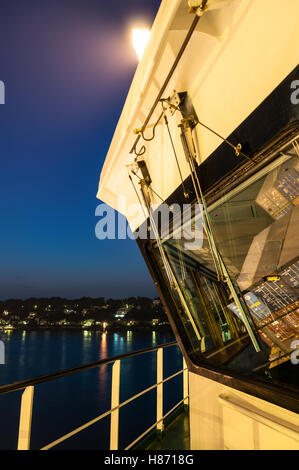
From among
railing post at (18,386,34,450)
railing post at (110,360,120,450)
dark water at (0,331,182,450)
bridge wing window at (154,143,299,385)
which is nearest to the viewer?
railing post at (18,386,34,450)

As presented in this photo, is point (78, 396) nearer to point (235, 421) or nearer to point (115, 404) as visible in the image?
point (115, 404)

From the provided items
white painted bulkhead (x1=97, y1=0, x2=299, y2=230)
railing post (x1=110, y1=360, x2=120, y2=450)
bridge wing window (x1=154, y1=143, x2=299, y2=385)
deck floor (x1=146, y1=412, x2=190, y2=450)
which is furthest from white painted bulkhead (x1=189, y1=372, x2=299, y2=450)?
white painted bulkhead (x1=97, y1=0, x2=299, y2=230)

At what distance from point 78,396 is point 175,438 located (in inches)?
1258

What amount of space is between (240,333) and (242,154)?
1.71 m

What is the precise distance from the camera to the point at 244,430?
1.64 m

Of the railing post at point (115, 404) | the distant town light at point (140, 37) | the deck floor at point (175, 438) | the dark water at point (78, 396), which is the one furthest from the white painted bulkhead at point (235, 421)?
the dark water at point (78, 396)

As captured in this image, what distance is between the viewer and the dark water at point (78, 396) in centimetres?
2158

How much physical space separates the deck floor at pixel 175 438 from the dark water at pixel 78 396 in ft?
69.2

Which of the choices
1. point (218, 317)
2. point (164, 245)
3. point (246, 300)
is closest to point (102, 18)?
point (164, 245)

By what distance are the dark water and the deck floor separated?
830 inches

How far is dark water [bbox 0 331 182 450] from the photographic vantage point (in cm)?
2158

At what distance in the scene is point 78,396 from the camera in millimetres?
29312

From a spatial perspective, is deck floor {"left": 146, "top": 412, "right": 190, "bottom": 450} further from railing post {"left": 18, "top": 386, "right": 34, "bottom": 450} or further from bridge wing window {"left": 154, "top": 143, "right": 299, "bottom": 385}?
railing post {"left": 18, "top": 386, "right": 34, "bottom": 450}
